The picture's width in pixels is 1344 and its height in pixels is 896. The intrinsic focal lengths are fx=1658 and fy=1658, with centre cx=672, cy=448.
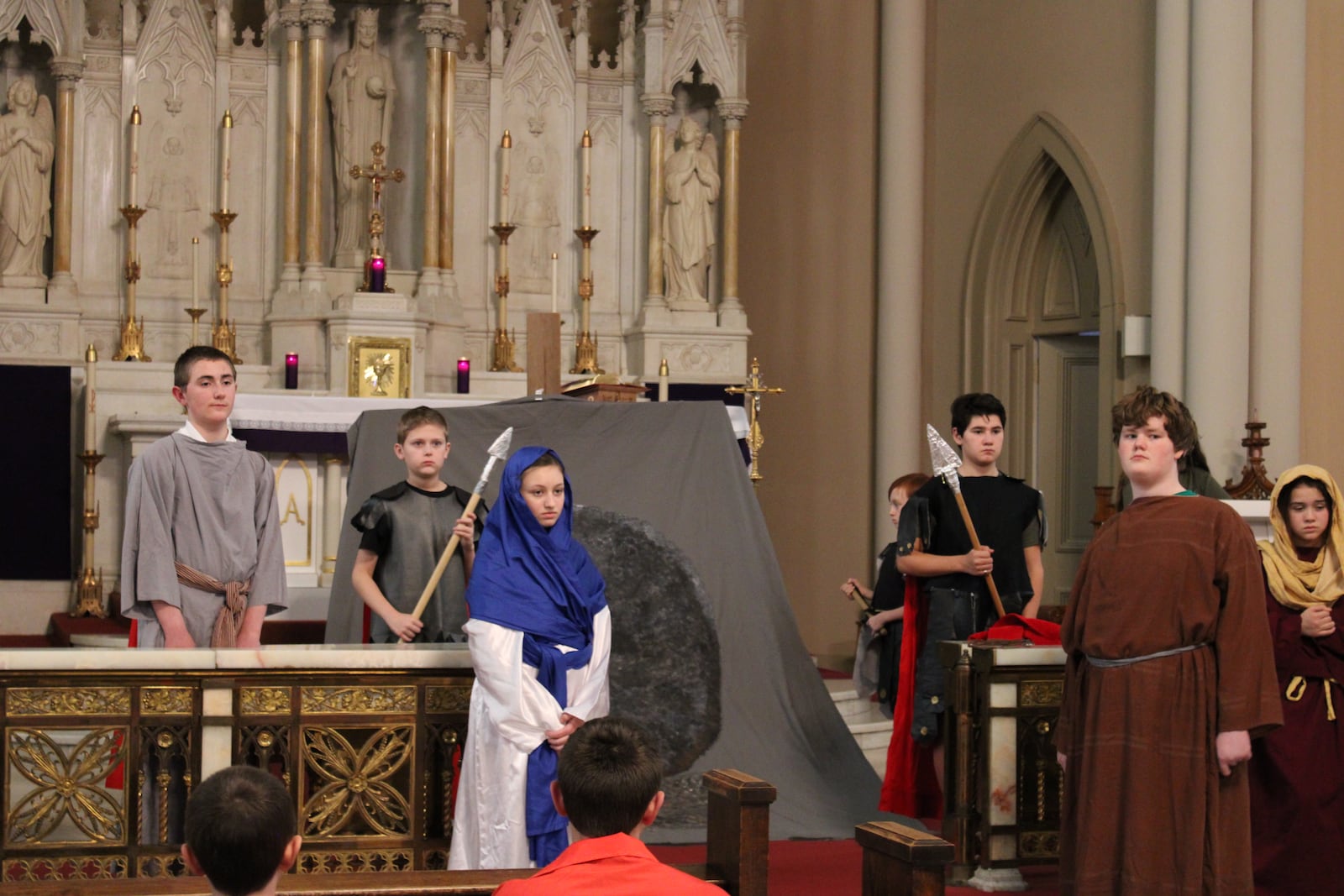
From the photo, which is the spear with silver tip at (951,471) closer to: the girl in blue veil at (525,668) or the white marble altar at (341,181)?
the girl in blue veil at (525,668)

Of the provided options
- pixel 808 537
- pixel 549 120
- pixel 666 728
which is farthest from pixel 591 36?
pixel 666 728

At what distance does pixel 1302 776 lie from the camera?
481 cm

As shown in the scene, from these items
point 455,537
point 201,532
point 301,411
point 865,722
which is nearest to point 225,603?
point 201,532

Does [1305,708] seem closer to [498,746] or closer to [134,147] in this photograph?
[498,746]

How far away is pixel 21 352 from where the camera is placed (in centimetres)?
937

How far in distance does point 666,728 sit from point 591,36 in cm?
700

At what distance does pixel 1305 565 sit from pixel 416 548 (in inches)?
103

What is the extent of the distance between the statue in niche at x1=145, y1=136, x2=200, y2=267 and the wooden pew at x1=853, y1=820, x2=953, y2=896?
8285mm

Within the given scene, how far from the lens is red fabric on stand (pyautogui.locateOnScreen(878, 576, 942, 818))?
546 cm

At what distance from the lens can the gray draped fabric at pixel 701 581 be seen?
18.6ft

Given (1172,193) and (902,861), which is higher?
(1172,193)

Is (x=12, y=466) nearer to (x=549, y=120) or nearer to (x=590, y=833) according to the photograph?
(x=549, y=120)

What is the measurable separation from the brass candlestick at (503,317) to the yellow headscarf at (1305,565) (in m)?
5.86

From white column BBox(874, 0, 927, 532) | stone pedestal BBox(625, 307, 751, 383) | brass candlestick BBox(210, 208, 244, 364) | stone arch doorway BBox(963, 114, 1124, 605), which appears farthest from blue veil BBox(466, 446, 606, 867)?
white column BBox(874, 0, 927, 532)
